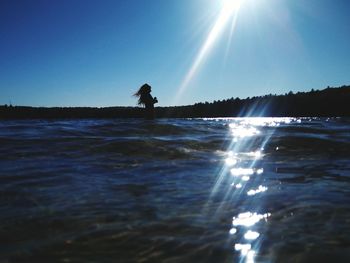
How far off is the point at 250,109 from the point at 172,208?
55.1 meters

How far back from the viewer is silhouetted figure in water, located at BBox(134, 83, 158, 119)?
2164cm

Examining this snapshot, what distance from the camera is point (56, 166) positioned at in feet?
19.6

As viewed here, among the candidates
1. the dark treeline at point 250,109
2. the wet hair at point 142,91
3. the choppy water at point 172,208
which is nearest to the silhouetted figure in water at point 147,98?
the wet hair at point 142,91

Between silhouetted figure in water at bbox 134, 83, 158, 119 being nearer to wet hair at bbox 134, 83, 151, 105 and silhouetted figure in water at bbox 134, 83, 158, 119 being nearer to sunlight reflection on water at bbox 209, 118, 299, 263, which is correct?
wet hair at bbox 134, 83, 151, 105

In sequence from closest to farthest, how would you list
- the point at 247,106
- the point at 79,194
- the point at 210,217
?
the point at 210,217, the point at 79,194, the point at 247,106

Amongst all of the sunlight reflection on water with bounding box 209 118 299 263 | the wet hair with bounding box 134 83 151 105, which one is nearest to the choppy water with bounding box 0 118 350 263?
the sunlight reflection on water with bounding box 209 118 299 263

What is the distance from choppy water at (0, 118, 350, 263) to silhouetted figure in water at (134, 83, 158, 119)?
14.4m

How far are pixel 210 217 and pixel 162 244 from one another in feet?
2.52

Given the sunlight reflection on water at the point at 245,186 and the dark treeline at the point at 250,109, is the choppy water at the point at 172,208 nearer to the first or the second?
the sunlight reflection on water at the point at 245,186

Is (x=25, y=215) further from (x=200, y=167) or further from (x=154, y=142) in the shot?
(x=154, y=142)

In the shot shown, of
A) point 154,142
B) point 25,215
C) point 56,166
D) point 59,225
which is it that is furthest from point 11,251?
point 154,142

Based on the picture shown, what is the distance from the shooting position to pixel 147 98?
2180 cm

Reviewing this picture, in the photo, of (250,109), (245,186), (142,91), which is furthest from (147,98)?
(250,109)

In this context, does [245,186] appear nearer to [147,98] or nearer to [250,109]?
[147,98]
